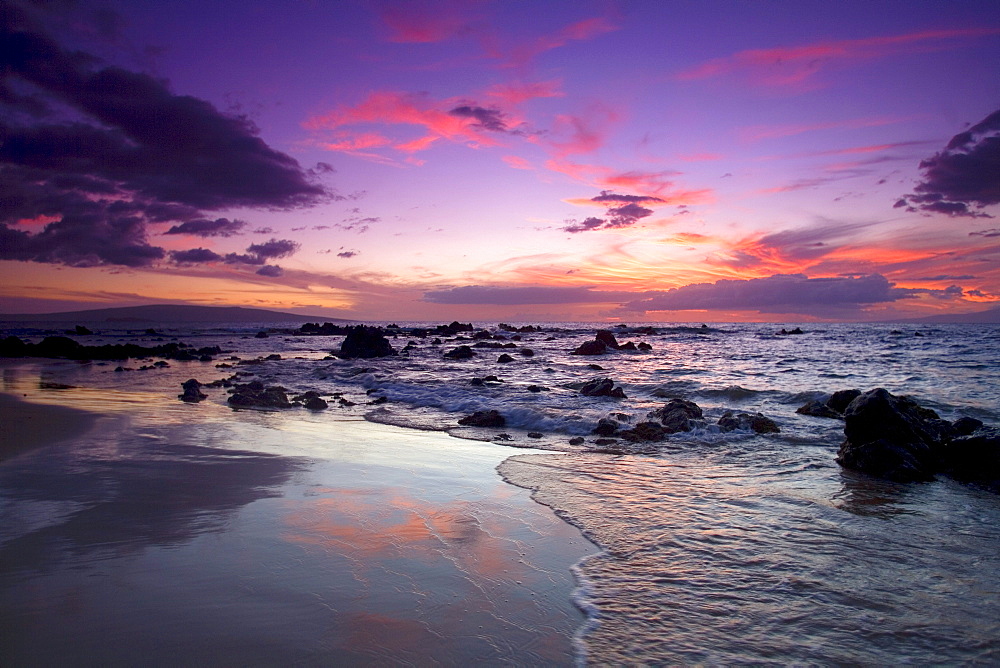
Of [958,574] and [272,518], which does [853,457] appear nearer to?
[958,574]

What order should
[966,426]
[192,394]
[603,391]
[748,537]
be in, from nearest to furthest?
[748,537] → [966,426] → [192,394] → [603,391]

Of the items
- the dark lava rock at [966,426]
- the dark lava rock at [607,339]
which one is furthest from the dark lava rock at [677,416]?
the dark lava rock at [607,339]

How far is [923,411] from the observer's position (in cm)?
1151

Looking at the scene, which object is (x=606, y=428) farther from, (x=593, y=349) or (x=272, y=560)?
(x=593, y=349)

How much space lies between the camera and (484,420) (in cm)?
1237

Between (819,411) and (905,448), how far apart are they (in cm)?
468

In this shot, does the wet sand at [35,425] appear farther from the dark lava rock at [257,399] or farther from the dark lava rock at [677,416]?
the dark lava rock at [677,416]

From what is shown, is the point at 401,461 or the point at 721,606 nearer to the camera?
the point at 721,606

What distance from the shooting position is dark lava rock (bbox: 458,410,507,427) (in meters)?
12.3

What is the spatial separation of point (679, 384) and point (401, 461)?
13.2 metres

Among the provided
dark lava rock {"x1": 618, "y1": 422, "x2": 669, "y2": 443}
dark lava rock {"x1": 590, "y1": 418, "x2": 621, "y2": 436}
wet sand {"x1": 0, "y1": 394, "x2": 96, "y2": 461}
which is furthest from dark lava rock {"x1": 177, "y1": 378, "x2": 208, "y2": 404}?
dark lava rock {"x1": 618, "y1": 422, "x2": 669, "y2": 443}

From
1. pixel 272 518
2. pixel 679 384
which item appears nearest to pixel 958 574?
pixel 272 518

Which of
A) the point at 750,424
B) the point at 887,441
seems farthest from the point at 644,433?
the point at 887,441

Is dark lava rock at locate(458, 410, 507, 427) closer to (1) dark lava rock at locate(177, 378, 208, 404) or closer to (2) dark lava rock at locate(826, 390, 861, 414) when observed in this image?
(1) dark lava rock at locate(177, 378, 208, 404)
